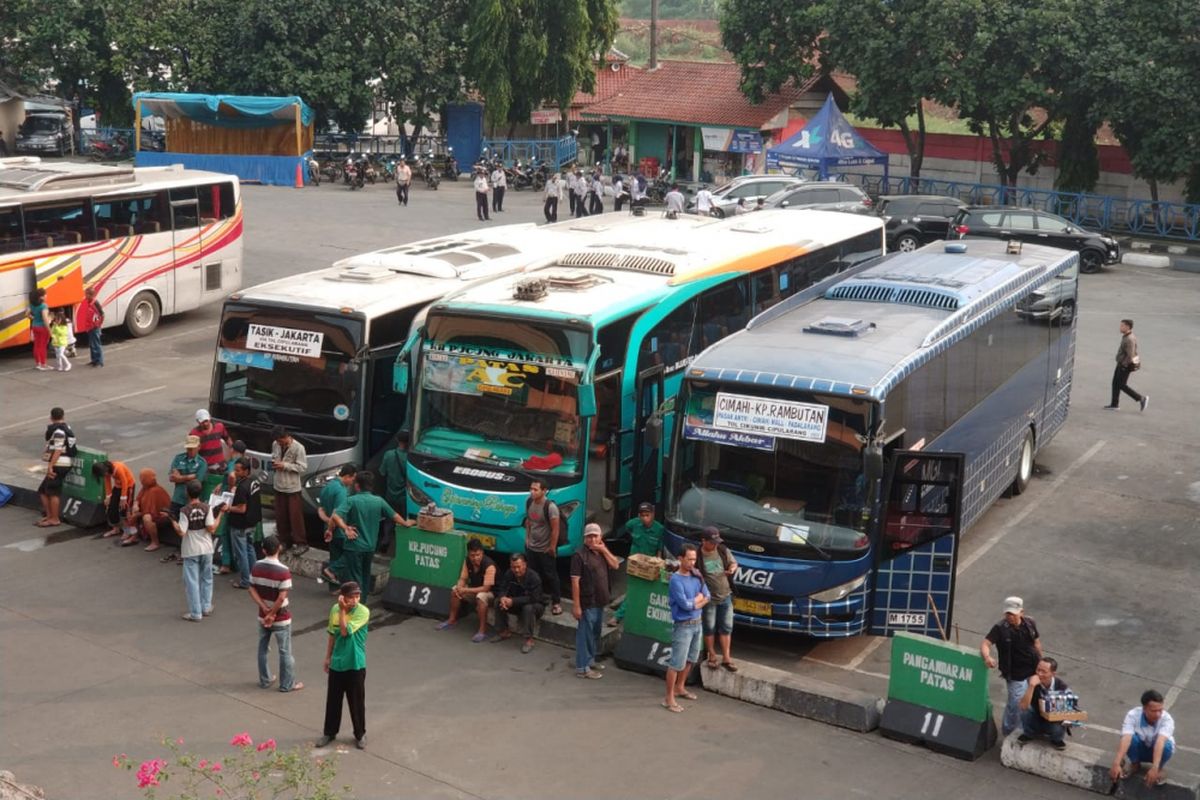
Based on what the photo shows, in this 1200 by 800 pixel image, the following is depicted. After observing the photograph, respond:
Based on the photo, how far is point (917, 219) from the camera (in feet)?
119

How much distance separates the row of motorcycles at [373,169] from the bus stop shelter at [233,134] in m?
1.00

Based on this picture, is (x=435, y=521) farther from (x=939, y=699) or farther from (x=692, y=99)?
(x=692, y=99)

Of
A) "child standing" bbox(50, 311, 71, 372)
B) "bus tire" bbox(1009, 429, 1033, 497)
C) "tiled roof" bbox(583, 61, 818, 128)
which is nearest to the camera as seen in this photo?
"bus tire" bbox(1009, 429, 1033, 497)

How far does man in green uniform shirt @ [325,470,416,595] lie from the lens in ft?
46.2

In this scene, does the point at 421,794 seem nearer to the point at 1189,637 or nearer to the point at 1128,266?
the point at 1189,637

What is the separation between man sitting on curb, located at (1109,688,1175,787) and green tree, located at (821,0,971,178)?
32.1 m

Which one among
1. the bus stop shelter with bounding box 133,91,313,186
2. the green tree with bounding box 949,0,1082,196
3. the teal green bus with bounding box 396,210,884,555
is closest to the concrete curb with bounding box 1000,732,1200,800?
the teal green bus with bounding box 396,210,884,555

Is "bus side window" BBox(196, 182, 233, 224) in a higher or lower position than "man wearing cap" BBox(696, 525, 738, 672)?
higher

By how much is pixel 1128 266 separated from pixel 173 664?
29.7 metres

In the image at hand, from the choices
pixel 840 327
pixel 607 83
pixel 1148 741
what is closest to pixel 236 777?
pixel 1148 741

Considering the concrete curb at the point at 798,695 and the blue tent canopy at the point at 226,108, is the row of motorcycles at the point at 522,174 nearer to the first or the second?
the blue tent canopy at the point at 226,108

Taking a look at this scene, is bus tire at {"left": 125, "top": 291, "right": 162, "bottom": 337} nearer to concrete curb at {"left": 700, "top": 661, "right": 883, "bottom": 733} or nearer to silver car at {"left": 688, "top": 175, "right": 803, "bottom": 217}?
silver car at {"left": 688, "top": 175, "right": 803, "bottom": 217}

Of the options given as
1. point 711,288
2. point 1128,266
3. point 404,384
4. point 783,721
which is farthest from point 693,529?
point 1128,266

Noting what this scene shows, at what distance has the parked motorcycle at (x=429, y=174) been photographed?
48.1 metres
